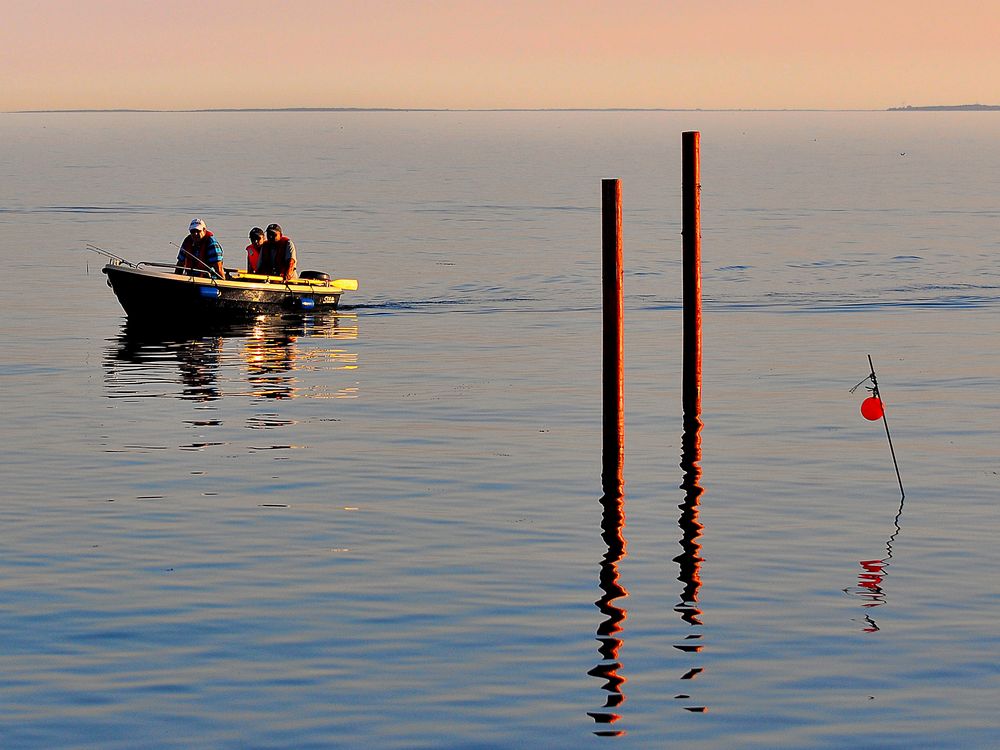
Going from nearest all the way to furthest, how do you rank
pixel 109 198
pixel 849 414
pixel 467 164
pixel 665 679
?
pixel 665 679, pixel 849 414, pixel 109 198, pixel 467 164

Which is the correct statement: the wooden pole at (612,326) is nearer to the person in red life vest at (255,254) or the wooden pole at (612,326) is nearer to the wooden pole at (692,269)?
the wooden pole at (692,269)

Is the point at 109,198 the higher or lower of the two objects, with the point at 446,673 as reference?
higher

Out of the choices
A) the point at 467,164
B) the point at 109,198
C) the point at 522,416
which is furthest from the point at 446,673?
the point at 467,164

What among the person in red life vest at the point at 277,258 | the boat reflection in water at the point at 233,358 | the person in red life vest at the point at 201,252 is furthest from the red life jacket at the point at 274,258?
the person in red life vest at the point at 201,252

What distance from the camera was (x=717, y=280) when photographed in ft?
161

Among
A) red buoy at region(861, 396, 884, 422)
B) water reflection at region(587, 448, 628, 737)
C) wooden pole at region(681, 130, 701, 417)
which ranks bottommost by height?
water reflection at region(587, 448, 628, 737)

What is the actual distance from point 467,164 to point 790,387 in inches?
5041

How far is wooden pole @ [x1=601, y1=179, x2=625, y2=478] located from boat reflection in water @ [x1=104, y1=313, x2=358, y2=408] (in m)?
7.71

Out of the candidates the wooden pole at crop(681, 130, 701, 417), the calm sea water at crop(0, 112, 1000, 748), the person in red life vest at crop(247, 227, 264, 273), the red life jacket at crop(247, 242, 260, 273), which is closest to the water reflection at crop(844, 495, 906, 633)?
the calm sea water at crop(0, 112, 1000, 748)

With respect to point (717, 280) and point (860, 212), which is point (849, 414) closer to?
point (717, 280)

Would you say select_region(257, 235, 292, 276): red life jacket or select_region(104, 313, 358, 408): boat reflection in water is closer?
select_region(104, 313, 358, 408): boat reflection in water

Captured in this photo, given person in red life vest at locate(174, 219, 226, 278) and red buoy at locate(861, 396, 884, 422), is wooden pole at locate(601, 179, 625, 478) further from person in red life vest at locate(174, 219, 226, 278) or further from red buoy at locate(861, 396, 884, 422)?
person in red life vest at locate(174, 219, 226, 278)

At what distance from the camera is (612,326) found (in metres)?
19.6

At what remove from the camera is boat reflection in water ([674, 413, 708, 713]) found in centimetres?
1362
